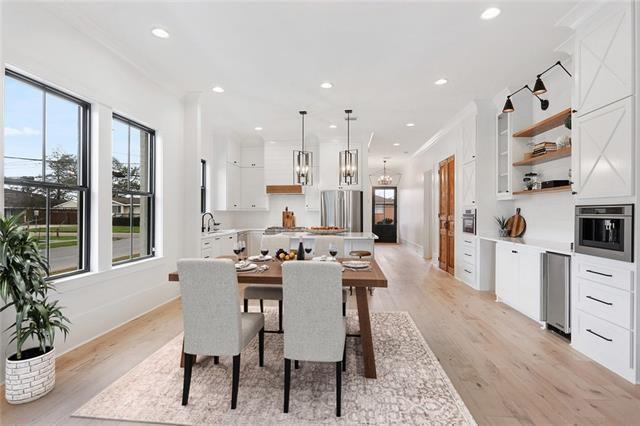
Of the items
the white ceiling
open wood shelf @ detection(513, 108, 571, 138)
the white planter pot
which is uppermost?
the white ceiling

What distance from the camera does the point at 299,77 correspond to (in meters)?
3.95

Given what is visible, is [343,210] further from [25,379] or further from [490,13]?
[25,379]

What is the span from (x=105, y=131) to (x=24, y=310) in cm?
188

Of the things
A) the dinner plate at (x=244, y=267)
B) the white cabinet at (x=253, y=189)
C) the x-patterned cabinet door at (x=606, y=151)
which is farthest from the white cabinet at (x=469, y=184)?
the white cabinet at (x=253, y=189)

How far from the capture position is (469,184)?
524 centimetres

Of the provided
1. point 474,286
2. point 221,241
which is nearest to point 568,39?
point 474,286

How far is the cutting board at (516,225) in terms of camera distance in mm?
4491

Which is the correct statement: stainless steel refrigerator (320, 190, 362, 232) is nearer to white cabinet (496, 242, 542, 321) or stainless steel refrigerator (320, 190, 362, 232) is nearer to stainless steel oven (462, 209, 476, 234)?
stainless steel oven (462, 209, 476, 234)

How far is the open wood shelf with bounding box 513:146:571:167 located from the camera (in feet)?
11.3

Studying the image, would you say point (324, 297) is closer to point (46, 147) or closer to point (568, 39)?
point (46, 147)

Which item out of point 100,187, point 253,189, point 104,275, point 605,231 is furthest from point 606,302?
point 253,189

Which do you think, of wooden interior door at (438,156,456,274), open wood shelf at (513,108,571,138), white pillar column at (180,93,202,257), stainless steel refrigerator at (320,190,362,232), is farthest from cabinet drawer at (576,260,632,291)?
white pillar column at (180,93,202,257)

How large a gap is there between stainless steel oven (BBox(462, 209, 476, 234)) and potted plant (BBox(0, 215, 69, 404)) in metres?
5.23

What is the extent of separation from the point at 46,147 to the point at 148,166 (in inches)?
54.2
